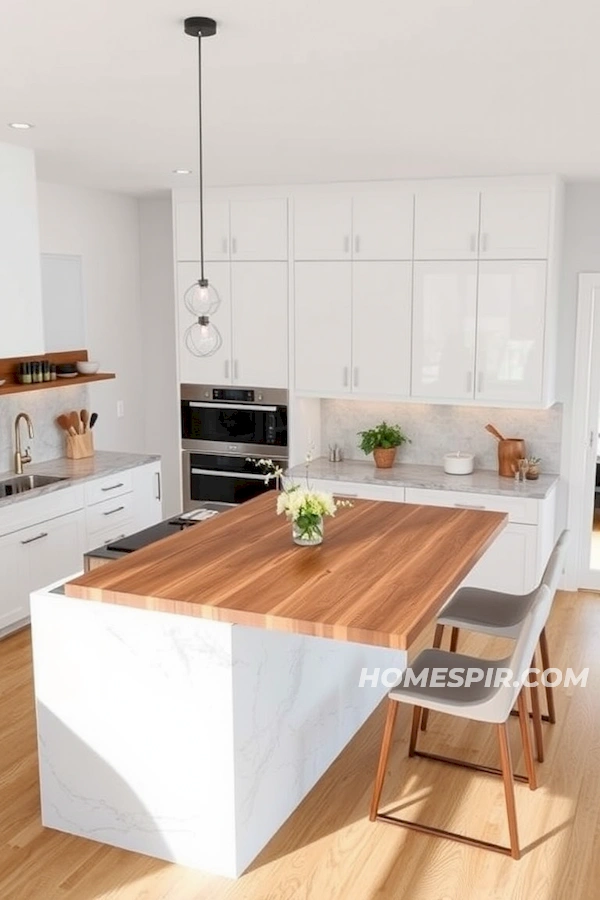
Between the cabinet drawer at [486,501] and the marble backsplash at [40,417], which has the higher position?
the marble backsplash at [40,417]

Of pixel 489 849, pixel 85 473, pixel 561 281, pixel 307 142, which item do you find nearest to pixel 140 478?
pixel 85 473

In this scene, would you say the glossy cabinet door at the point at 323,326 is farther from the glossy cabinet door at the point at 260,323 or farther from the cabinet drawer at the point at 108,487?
the cabinet drawer at the point at 108,487

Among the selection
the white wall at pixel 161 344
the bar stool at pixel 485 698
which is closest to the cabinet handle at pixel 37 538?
the white wall at pixel 161 344

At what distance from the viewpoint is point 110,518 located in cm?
567

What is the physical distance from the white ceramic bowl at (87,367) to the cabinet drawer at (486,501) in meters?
2.22

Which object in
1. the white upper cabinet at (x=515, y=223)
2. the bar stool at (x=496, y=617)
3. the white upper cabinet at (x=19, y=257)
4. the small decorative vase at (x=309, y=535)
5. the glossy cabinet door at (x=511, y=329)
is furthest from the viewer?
the glossy cabinet door at (x=511, y=329)

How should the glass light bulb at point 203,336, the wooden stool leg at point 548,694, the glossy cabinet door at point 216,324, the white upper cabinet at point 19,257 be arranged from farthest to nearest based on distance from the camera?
the glossy cabinet door at point 216,324 → the white upper cabinet at point 19,257 → the wooden stool leg at point 548,694 → the glass light bulb at point 203,336

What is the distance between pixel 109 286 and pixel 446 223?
245 centimetres

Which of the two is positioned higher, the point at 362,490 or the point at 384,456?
the point at 384,456

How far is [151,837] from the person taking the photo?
308cm

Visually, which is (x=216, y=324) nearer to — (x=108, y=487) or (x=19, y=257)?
(x=108, y=487)

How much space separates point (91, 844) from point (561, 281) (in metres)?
4.25

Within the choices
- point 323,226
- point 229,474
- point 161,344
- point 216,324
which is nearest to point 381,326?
point 323,226

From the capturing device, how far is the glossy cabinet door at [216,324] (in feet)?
19.5
